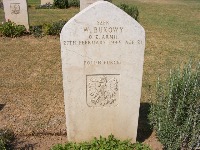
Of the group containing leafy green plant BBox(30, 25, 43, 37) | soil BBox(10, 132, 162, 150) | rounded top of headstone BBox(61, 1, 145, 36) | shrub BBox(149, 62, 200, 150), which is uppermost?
rounded top of headstone BBox(61, 1, 145, 36)

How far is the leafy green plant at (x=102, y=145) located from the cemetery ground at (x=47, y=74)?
50cm

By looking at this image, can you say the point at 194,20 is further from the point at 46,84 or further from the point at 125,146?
the point at 125,146

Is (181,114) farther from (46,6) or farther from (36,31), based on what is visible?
(46,6)

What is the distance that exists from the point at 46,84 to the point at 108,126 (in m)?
3.01

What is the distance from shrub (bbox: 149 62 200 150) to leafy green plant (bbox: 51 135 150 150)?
44 centimetres

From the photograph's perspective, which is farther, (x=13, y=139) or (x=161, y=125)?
(x=13, y=139)

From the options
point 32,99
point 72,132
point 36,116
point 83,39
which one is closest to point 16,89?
point 32,99

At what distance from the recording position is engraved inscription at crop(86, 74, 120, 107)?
14.9ft

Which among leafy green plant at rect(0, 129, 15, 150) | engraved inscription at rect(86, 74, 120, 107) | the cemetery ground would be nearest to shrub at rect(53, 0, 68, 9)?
the cemetery ground

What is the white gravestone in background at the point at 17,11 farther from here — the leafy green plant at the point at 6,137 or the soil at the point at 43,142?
the soil at the point at 43,142

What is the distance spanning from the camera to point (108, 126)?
4.87 m

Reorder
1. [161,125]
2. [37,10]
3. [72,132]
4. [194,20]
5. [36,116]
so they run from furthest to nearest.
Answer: [37,10] → [194,20] → [36,116] → [72,132] → [161,125]

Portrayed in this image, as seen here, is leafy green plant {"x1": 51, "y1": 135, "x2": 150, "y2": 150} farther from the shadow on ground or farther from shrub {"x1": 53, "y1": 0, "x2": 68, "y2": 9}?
shrub {"x1": 53, "y1": 0, "x2": 68, "y2": 9}

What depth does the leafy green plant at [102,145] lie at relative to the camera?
14.9 ft
